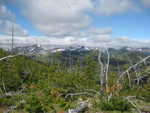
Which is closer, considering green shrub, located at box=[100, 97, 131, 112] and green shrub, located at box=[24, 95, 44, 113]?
green shrub, located at box=[100, 97, 131, 112]

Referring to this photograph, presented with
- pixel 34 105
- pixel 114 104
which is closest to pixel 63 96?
pixel 34 105

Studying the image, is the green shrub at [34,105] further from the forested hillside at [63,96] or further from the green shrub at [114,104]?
the green shrub at [114,104]

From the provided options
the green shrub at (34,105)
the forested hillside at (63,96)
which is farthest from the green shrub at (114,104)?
the green shrub at (34,105)

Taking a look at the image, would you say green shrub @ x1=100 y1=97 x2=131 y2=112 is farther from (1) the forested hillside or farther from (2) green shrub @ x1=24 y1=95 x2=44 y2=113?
(2) green shrub @ x1=24 y1=95 x2=44 y2=113

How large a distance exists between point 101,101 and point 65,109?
2.45m

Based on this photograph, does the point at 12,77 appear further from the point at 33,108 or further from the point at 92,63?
the point at 92,63

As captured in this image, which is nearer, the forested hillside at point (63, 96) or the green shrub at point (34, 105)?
the forested hillside at point (63, 96)

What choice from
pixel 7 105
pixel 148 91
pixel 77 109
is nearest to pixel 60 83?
pixel 7 105

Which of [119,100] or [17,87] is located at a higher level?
[119,100]

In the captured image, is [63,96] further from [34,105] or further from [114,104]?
[114,104]

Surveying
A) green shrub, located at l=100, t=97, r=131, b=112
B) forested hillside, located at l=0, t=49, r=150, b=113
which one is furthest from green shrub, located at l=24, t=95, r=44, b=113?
green shrub, located at l=100, t=97, r=131, b=112

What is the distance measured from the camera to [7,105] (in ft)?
66.0

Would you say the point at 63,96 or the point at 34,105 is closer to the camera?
the point at 34,105

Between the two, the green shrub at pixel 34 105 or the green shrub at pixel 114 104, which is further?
the green shrub at pixel 34 105
